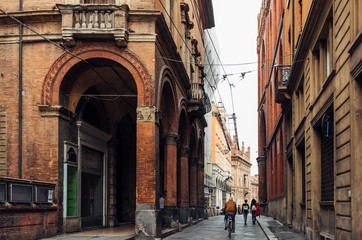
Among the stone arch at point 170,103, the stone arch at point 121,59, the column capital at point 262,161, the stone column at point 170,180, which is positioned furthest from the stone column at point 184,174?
the column capital at point 262,161

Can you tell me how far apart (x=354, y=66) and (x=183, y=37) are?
1865 cm

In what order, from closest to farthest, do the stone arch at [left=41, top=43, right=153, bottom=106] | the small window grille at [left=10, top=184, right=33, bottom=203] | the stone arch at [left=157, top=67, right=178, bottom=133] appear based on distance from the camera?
the small window grille at [left=10, top=184, right=33, bottom=203] → the stone arch at [left=41, top=43, right=153, bottom=106] → the stone arch at [left=157, top=67, right=178, bottom=133]

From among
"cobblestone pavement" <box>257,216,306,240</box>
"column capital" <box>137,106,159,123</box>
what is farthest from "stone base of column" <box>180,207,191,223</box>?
"column capital" <box>137,106,159,123</box>

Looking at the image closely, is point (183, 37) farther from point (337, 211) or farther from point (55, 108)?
point (337, 211)

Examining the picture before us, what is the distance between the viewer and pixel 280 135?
2858 cm

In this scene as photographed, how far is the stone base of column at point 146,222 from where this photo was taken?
16.4 meters

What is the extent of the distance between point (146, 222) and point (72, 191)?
3.01m

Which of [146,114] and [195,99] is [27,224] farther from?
[195,99]

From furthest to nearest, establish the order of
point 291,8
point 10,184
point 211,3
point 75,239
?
point 211,3 → point 291,8 → point 75,239 → point 10,184

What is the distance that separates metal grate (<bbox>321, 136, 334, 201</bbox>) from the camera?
12.6m

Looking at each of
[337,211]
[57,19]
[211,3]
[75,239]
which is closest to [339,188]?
[337,211]

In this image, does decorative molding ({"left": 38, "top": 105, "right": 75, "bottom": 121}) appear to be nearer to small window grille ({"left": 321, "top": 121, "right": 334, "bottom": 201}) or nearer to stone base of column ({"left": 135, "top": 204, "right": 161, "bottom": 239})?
stone base of column ({"left": 135, "top": 204, "right": 161, "bottom": 239})

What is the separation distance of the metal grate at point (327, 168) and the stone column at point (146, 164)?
5.59 metres

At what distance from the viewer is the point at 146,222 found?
16.6 metres
